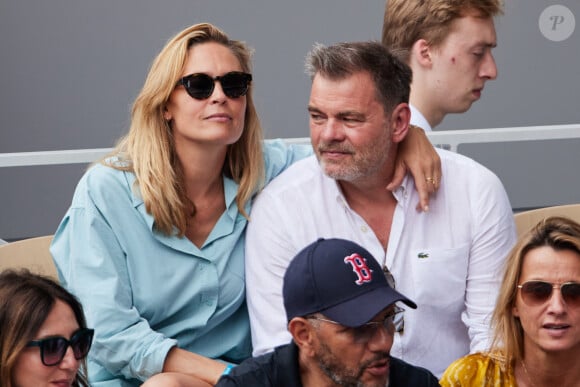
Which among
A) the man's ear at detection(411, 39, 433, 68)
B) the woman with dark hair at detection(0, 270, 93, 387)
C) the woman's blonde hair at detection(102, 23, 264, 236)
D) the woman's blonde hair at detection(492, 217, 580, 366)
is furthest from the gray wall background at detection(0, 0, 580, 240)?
the woman with dark hair at detection(0, 270, 93, 387)

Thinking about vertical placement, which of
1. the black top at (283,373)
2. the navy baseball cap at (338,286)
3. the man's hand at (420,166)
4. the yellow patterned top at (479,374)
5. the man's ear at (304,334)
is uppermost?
the man's hand at (420,166)

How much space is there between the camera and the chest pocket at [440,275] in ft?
13.0

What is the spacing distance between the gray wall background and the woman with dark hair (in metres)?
3.93

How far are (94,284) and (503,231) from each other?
1.35 meters

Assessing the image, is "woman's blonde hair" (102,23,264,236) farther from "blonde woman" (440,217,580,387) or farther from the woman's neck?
the woman's neck

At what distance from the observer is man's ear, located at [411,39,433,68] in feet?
16.2

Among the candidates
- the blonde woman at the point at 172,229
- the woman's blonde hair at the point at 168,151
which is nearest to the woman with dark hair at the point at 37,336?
the blonde woman at the point at 172,229

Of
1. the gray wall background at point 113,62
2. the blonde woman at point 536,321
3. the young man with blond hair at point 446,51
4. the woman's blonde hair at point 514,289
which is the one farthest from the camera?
the gray wall background at point 113,62

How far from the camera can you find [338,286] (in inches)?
126

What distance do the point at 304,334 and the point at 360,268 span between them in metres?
0.23

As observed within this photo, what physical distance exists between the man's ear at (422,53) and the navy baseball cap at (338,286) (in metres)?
1.81

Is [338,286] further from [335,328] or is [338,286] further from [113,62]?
[113,62]

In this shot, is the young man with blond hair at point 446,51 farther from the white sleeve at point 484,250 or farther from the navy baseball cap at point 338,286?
the navy baseball cap at point 338,286

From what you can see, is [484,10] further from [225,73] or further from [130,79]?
[130,79]
